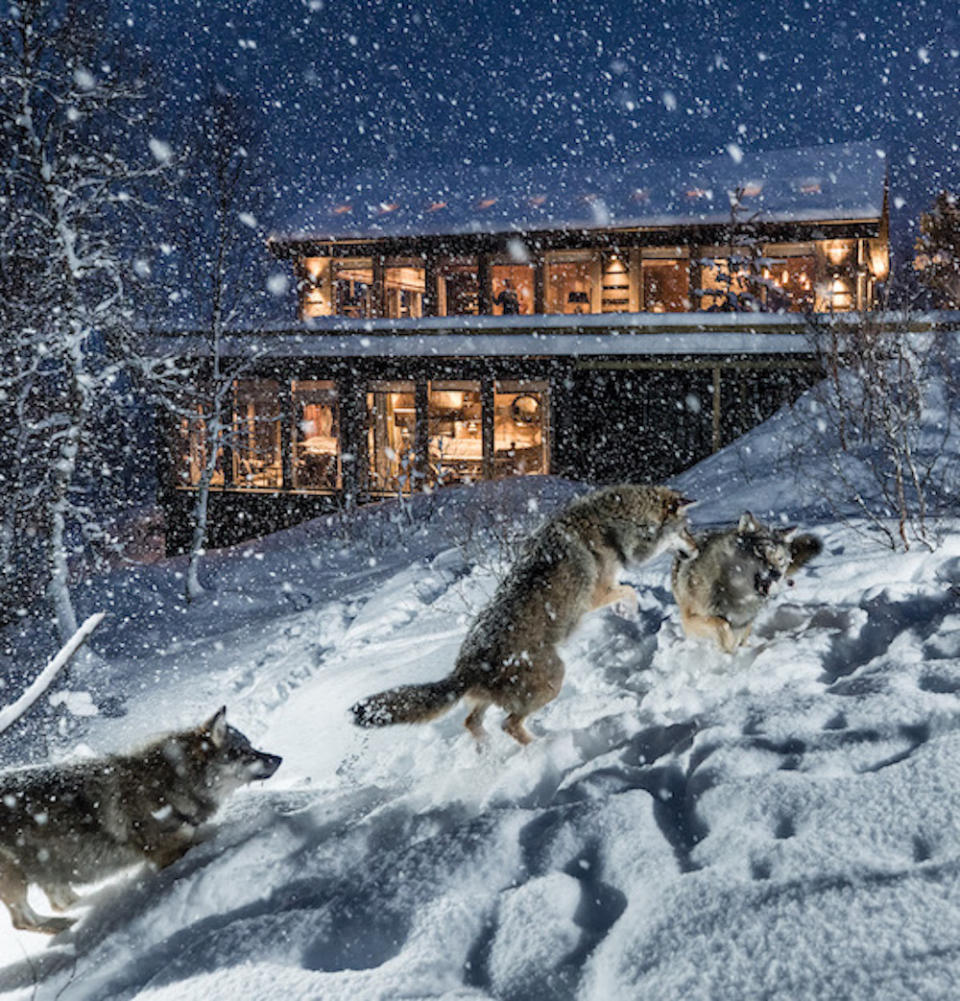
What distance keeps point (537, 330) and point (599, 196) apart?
788cm

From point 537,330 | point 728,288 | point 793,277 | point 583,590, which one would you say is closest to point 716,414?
point 728,288

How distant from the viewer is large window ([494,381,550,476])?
2297cm

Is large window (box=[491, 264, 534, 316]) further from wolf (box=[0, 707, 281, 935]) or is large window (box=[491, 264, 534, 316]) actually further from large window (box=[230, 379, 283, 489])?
wolf (box=[0, 707, 281, 935])

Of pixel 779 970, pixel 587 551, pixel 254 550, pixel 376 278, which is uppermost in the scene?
pixel 376 278

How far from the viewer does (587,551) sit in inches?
173

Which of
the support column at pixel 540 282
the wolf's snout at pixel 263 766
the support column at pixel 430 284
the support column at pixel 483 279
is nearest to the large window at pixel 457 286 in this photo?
the support column at pixel 430 284

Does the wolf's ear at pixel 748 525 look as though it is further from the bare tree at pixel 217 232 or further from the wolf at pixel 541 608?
the bare tree at pixel 217 232

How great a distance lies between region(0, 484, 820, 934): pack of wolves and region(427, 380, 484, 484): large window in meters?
19.0

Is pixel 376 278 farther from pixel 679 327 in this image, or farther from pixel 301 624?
pixel 301 624

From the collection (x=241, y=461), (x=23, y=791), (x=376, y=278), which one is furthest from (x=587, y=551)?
(x=376, y=278)

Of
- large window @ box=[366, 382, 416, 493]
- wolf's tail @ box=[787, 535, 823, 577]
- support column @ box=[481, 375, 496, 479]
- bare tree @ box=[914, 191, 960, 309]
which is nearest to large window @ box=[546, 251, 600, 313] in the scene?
support column @ box=[481, 375, 496, 479]

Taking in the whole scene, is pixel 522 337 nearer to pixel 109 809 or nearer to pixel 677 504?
pixel 677 504

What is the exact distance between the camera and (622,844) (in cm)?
272

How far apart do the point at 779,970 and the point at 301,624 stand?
8.23 m
